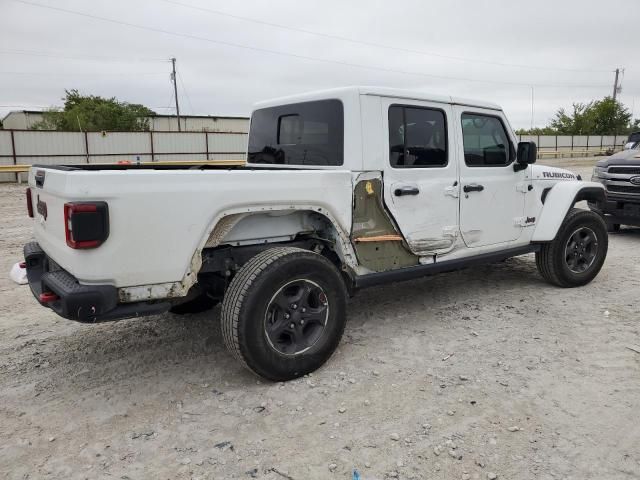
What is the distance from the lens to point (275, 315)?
3416mm

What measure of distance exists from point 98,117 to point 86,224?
36037 millimetres

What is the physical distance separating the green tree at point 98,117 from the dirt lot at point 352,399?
102 feet

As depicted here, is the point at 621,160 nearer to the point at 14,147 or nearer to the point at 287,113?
the point at 287,113

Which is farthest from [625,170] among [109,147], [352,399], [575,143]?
[575,143]

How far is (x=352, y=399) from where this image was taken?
3229 millimetres

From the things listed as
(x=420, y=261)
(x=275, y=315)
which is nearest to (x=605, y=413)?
(x=420, y=261)

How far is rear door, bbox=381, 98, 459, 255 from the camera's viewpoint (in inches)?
157

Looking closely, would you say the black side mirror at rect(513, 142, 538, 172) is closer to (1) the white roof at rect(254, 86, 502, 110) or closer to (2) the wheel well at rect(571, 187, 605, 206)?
(1) the white roof at rect(254, 86, 502, 110)

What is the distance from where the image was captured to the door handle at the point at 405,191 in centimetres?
398

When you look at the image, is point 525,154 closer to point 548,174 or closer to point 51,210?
point 548,174

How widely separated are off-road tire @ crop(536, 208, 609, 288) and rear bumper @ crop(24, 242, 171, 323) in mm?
3997

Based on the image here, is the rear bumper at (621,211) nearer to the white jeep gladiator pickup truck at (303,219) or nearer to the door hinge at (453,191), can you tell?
the white jeep gladiator pickup truck at (303,219)

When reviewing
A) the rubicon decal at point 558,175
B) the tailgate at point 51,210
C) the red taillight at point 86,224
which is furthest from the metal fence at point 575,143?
the red taillight at point 86,224

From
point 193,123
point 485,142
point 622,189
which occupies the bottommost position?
point 622,189
